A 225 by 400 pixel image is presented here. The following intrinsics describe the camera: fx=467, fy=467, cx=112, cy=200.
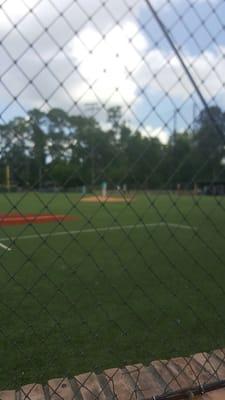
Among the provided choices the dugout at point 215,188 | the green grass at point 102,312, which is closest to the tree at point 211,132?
the green grass at point 102,312

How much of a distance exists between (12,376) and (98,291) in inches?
85.5

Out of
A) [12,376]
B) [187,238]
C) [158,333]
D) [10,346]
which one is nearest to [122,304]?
[158,333]

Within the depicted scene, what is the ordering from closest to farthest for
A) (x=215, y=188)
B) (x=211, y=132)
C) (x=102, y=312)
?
1. (x=211, y=132)
2. (x=102, y=312)
3. (x=215, y=188)

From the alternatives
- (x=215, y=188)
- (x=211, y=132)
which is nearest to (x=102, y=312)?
(x=211, y=132)

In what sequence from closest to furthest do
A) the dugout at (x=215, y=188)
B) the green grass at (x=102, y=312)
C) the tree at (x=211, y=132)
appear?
the tree at (x=211, y=132), the green grass at (x=102, y=312), the dugout at (x=215, y=188)

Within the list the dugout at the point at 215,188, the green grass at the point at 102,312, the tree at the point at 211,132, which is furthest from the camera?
the dugout at the point at 215,188

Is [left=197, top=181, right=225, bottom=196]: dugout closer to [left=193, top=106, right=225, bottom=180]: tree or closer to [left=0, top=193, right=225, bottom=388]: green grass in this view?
[left=193, top=106, right=225, bottom=180]: tree

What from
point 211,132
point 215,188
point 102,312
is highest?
point 215,188

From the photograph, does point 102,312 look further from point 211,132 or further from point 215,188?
point 215,188

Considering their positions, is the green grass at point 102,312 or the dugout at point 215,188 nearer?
the green grass at point 102,312

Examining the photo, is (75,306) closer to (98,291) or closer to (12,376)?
(98,291)

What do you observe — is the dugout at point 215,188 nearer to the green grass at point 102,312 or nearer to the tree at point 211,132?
the tree at point 211,132

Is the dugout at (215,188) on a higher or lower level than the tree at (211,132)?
higher

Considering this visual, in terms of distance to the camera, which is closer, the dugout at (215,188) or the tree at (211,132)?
the tree at (211,132)
